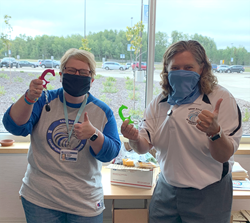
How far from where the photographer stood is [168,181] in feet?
4.85

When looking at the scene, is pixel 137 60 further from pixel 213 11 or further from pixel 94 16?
pixel 213 11

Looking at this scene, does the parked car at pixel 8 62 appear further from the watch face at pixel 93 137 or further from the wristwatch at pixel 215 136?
the wristwatch at pixel 215 136

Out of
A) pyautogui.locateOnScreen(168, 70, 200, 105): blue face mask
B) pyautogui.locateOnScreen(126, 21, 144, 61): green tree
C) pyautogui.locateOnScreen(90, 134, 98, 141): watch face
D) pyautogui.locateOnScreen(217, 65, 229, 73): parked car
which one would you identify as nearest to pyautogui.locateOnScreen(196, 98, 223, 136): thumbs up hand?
pyautogui.locateOnScreen(168, 70, 200, 105): blue face mask

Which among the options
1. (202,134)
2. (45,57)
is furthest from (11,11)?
(202,134)

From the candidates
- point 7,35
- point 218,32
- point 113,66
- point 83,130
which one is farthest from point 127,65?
point 83,130

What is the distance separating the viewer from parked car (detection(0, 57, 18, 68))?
2514 millimetres

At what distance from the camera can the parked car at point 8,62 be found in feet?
8.25

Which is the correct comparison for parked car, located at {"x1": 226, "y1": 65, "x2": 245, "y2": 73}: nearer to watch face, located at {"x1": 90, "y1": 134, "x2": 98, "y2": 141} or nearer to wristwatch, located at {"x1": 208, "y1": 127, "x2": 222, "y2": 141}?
wristwatch, located at {"x1": 208, "y1": 127, "x2": 222, "y2": 141}

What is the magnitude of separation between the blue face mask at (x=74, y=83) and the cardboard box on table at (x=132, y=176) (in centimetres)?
79

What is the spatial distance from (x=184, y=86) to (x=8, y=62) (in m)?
1.97

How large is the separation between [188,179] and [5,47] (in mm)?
2222

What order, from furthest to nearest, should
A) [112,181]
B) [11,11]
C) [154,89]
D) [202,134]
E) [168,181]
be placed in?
1. [154,89]
2. [11,11]
3. [112,181]
4. [168,181]
5. [202,134]

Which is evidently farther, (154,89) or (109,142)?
(154,89)

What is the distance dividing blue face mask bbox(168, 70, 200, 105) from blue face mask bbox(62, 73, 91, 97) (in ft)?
1.72
